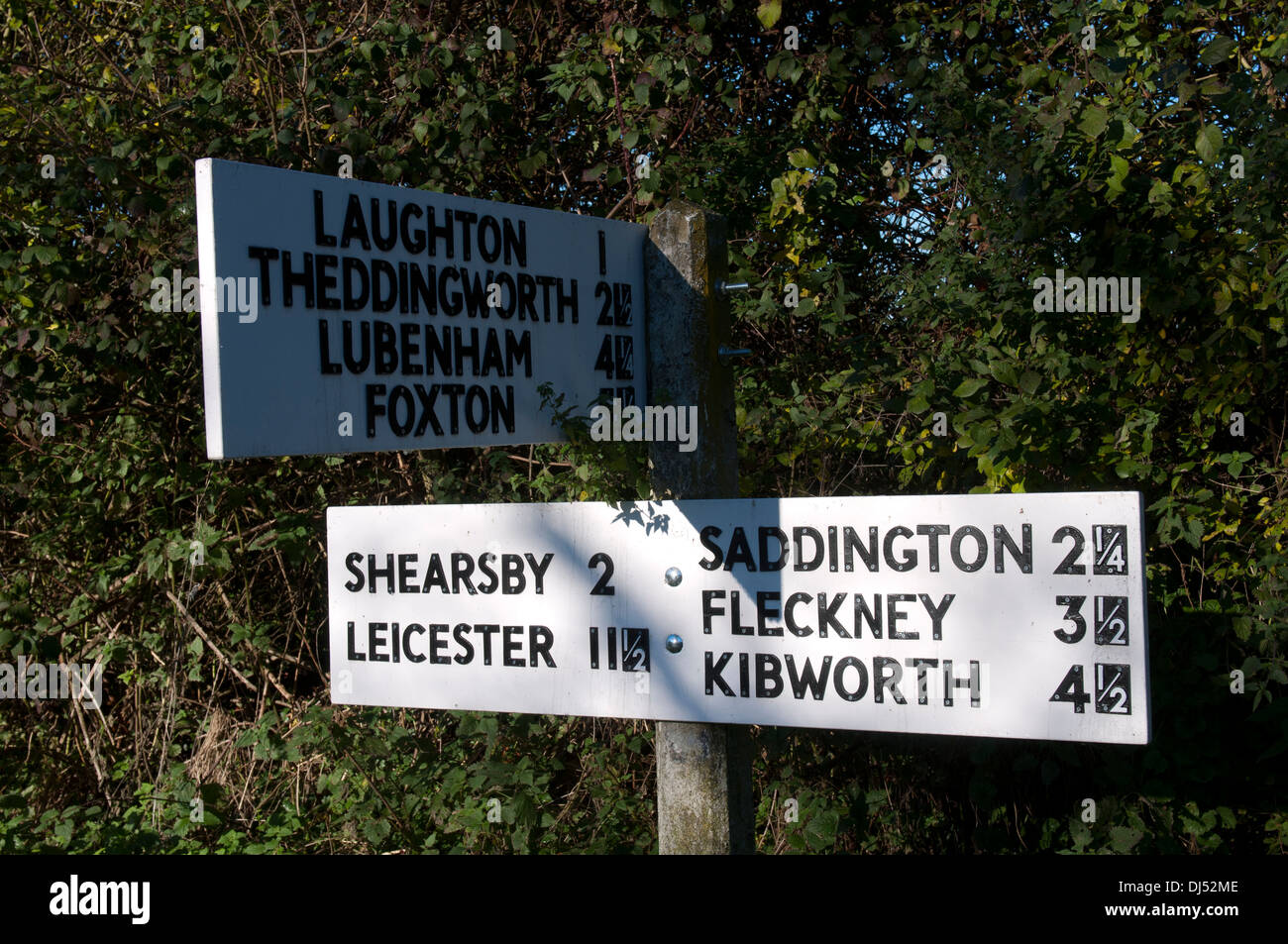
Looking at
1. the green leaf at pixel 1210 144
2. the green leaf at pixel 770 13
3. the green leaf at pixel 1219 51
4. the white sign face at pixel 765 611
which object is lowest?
the white sign face at pixel 765 611

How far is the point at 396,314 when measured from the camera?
1.93 m

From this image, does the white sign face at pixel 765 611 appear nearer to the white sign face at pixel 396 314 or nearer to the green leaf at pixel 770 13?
the white sign face at pixel 396 314

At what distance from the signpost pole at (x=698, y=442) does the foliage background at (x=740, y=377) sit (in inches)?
7.1

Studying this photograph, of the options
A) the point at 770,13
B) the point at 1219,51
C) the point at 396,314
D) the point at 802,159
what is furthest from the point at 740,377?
the point at 396,314

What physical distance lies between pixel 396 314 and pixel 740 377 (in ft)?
6.99

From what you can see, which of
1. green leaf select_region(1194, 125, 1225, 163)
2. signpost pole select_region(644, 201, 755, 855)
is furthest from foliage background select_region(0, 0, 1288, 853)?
signpost pole select_region(644, 201, 755, 855)

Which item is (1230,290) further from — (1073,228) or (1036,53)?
(1036,53)

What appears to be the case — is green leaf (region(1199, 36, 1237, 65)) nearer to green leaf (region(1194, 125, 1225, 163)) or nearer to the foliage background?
the foliage background

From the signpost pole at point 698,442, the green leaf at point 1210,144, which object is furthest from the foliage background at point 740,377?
the signpost pole at point 698,442

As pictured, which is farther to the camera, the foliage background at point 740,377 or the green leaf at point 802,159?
the green leaf at point 802,159

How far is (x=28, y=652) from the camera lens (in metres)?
4.60

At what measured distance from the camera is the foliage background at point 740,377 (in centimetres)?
342

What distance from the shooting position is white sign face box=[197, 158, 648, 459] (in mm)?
1674

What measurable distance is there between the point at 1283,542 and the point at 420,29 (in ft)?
12.2
